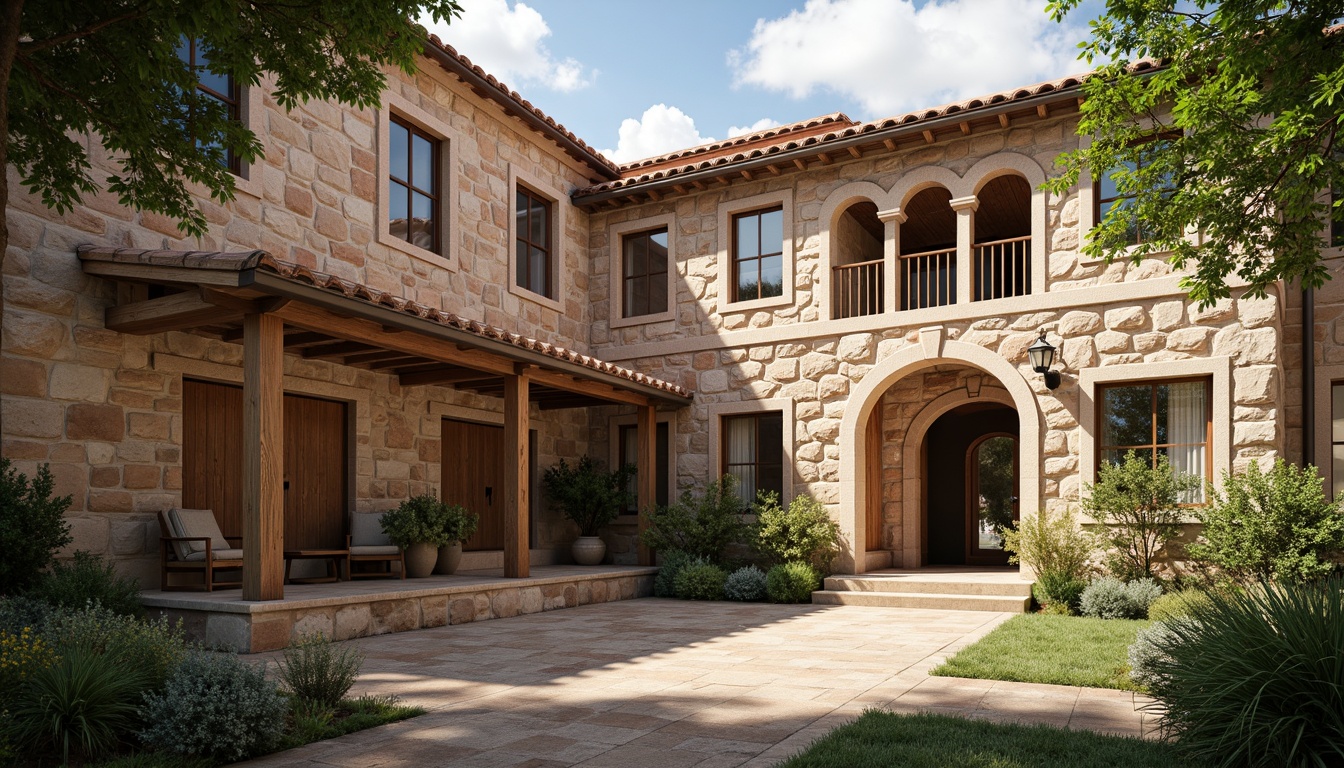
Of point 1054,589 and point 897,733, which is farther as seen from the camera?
point 1054,589

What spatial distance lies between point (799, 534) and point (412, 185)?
6.56 meters

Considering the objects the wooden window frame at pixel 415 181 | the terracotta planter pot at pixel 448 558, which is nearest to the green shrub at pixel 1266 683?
the terracotta planter pot at pixel 448 558

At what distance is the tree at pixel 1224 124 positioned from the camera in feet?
20.8

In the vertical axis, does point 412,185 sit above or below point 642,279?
above

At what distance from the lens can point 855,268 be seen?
1309 centimetres

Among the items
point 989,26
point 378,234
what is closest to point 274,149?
point 378,234

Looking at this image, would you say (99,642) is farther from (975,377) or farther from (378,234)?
(975,377)

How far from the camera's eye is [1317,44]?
6.32m

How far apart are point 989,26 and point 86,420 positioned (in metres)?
10.1

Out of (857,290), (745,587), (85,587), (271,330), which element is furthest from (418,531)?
(857,290)

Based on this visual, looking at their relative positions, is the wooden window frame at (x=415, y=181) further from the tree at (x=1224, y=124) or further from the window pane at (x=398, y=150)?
the tree at (x=1224, y=124)

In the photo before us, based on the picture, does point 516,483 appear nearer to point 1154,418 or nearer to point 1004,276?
point 1004,276

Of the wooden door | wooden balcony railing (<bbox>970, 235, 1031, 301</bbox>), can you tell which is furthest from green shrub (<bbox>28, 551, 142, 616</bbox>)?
wooden balcony railing (<bbox>970, 235, 1031, 301</bbox>)

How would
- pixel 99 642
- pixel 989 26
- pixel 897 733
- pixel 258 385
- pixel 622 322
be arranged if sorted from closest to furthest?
pixel 897 733
pixel 99 642
pixel 258 385
pixel 989 26
pixel 622 322
